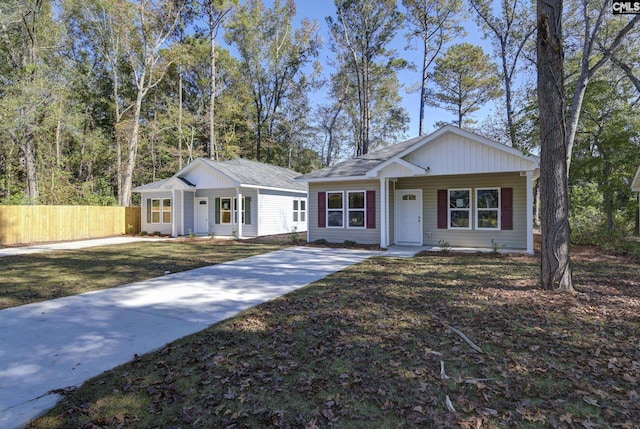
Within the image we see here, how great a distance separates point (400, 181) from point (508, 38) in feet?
48.3

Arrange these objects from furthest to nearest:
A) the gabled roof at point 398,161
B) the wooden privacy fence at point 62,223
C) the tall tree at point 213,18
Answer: the tall tree at point 213,18 < the wooden privacy fence at point 62,223 < the gabled roof at point 398,161

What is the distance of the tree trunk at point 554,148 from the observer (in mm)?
5562

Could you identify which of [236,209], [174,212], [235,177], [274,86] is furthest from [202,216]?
[274,86]

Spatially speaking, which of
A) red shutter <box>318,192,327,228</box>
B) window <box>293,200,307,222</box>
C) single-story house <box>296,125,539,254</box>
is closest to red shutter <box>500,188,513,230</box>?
single-story house <box>296,125,539,254</box>

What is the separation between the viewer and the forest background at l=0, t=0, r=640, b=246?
1420cm

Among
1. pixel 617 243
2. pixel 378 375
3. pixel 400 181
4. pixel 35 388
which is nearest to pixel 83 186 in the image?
pixel 400 181

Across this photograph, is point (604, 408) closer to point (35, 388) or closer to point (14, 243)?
point (35, 388)

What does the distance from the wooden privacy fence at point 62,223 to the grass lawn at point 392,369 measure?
15778 mm

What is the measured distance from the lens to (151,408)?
8.57 ft

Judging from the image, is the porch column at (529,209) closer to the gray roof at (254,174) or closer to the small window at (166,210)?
the gray roof at (254,174)

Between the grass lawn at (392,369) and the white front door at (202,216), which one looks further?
the white front door at (202,216)

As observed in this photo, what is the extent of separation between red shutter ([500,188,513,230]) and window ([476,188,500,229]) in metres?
0.13

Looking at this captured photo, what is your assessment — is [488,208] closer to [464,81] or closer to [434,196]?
[434,196]

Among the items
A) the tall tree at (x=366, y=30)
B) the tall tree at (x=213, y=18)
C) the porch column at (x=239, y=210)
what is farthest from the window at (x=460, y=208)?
the tall tree at (x=213, y=18)
